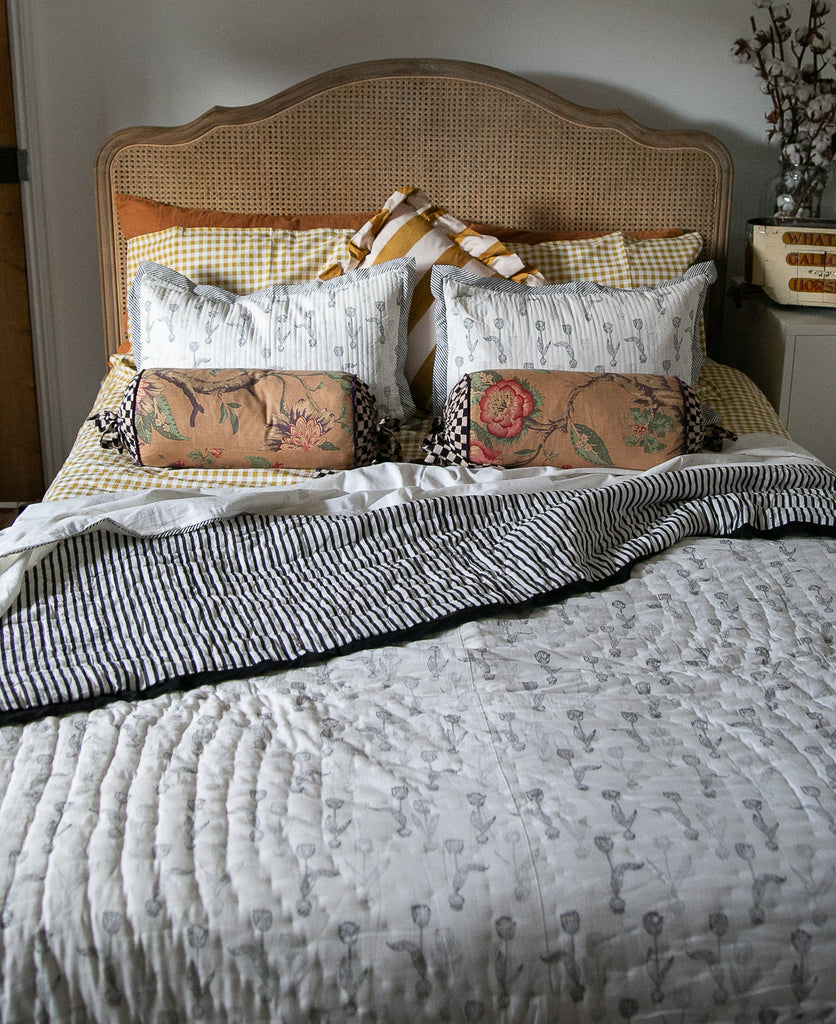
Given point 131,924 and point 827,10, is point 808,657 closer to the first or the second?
point 131,924

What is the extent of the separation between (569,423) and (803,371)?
927mm

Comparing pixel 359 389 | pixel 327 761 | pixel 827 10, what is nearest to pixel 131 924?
pixel 327 761

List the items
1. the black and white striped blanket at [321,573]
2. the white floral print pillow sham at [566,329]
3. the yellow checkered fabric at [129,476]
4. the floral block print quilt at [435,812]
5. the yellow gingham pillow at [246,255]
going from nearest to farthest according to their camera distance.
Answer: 1. the floral block print quilt at [435,812]
2. the black and white striped blanket at [321,573]
3. the yellow checkered fabric at [129,476]
4. the white floral print pillow sham at [566,329]
5. the yellow gingham pillow at [246,255]

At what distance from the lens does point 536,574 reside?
138 cm

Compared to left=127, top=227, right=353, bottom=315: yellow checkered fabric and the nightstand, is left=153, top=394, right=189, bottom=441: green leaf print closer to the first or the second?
left=127, top=227, right=353, bottom=315: yellow checkered fabric

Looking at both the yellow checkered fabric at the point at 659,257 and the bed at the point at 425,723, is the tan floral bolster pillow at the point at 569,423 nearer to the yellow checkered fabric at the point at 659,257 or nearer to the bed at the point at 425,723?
the bed at the point at 425,723

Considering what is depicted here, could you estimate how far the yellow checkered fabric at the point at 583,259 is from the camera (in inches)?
92.5

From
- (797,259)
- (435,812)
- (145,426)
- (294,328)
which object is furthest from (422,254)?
(435,812)

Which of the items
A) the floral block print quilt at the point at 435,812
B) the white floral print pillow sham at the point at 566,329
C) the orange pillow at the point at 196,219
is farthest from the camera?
the orange pillow at the point at 196,219

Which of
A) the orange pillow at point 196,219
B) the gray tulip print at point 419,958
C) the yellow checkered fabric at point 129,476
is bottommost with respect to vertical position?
the gray tulip print at point 419,958

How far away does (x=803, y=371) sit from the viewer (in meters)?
2.46

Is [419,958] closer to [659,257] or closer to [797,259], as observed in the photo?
[659,257]

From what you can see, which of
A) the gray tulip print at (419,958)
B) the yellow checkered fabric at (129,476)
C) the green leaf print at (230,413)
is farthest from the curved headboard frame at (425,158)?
the gray tulip print at (419,958)

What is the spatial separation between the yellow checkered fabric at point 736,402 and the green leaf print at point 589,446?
45 cm
